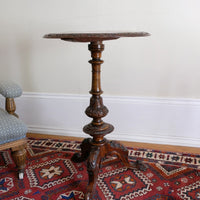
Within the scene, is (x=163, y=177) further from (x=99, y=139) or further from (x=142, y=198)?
(x=99, y=139)

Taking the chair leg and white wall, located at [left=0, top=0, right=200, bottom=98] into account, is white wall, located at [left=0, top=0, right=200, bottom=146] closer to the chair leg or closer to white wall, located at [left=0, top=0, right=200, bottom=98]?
white wall, located at [left=0, top=0, right=200, bottom=98]

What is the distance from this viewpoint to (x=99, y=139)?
1.88m

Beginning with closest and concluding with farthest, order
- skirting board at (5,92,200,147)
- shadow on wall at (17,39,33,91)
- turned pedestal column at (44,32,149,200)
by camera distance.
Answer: turned pedestal column at (44,32,149,200)
skirting board at (5,92,200,147)
shadow on wall at (17,39,33,91)

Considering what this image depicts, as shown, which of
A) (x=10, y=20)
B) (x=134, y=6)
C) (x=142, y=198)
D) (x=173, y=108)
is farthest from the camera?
(x=10, y=20)

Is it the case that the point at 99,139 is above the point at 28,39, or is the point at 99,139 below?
below

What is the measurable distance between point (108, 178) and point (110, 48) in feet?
3.67

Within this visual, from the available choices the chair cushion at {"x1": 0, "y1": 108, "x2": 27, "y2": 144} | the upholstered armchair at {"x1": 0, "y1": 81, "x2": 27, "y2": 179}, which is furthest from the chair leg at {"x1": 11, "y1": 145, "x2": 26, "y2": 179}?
the chair cushion at {"x1": 0, "y1": 108, "x2": 27, "y2": 144}

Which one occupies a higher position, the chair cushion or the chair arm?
the chair arm

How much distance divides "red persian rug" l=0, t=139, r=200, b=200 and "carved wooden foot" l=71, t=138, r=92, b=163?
0.14 ft

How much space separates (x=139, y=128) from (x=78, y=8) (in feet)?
4.04

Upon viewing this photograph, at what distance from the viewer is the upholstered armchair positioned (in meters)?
1.70

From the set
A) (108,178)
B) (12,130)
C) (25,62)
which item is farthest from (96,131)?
(25,62)

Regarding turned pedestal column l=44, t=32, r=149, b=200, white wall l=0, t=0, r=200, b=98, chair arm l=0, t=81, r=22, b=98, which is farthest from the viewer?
white wall l=0, t=0, r=200, b=98

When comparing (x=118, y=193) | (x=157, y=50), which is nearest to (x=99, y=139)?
(x=118, y=193)
